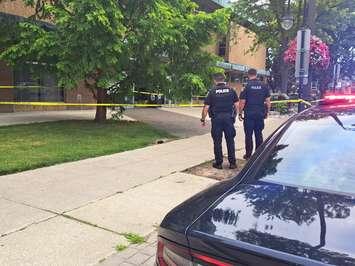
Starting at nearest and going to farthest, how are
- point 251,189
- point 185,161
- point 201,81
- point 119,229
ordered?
point 251,189 → point 119,229 → point 185,161 → point 201,81

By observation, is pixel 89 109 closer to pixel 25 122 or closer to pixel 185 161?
pixel 25 122

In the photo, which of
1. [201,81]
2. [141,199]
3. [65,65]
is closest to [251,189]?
[141,199]

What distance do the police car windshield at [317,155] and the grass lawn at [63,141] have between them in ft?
17.8

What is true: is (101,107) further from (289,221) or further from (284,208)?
(289,221)

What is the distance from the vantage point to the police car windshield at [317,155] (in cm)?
289

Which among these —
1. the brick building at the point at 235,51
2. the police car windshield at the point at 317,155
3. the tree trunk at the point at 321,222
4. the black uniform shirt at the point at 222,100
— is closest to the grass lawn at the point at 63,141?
the black uniform shirt at the point at 222,100

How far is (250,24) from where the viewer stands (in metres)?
36.2

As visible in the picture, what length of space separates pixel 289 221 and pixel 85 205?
4121mm

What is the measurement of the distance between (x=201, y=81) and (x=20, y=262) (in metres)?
10.7

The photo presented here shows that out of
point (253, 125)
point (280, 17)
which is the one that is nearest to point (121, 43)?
point (253, 125)

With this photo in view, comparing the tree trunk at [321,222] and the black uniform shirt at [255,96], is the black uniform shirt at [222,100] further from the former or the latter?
the tree trunk at [321,222]

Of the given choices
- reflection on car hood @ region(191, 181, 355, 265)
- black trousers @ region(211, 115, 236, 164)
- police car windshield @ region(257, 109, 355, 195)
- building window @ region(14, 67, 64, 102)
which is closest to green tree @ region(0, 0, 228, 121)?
building window @ region(14, 67, 64, 102)

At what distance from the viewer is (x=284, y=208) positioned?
2.46 meters

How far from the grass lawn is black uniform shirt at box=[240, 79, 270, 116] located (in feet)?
9.02
